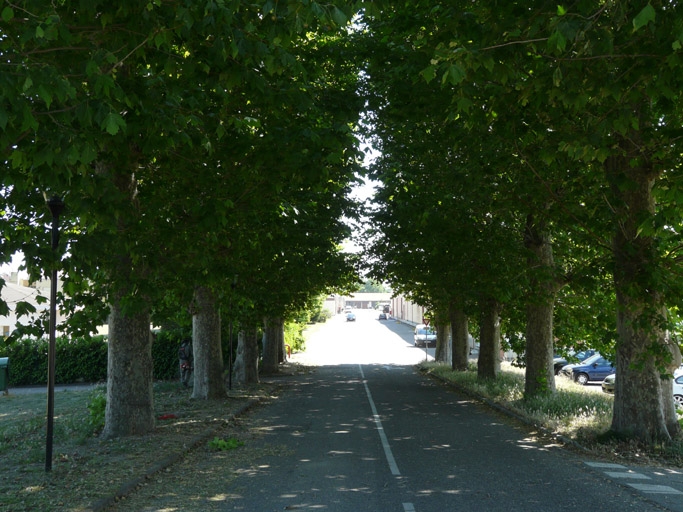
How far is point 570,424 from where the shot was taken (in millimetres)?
13703

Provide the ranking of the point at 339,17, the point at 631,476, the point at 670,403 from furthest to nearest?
the point at 670,403
the point at 631,476
the point at 339,17

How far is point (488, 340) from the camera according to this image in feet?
83.0

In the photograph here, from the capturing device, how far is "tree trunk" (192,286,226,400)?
19.0 m

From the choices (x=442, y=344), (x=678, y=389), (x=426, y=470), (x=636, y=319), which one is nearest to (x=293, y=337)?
(x=442, y=344)

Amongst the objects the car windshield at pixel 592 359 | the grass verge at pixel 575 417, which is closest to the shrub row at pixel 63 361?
the grass verge at pixel 575 417

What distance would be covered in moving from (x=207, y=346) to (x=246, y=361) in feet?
26.1

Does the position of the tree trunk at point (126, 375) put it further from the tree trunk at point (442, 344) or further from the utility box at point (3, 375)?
the tree trunk at point (442, 344)

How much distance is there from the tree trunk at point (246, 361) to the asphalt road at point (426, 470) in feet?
25.8

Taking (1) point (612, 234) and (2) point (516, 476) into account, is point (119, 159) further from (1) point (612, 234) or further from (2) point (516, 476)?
(1) point (612, 234)

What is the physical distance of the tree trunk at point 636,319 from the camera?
36.5 ft

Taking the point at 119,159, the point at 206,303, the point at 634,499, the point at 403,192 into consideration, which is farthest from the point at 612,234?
the point at 206,303

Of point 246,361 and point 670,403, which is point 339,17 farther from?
point 246,361

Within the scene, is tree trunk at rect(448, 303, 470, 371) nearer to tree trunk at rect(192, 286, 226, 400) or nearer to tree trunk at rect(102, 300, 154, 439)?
tree trunk at rect(192, 286, 226, 400)

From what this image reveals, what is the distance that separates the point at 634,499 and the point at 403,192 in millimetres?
11463
